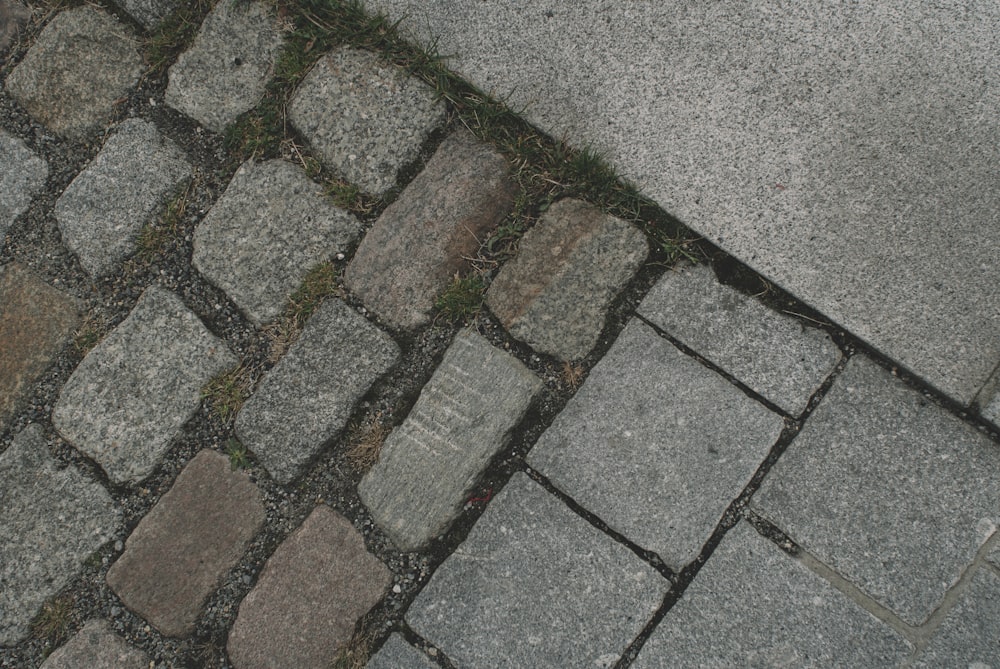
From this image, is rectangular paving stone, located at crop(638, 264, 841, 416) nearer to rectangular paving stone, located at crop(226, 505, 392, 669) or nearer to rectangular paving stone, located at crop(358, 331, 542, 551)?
rectangular paving stone, located at crop(358, 331, 542, 551)

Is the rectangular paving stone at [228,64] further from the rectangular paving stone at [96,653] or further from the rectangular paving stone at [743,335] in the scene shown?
the rectangular paving stone at [96,653]

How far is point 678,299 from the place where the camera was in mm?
2043

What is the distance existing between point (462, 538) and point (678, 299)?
881mm

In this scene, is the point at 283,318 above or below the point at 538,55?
below

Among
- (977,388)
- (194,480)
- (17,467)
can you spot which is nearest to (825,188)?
(977,388)

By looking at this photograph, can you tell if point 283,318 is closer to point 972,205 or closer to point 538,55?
point 538,55

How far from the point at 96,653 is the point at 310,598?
635mm

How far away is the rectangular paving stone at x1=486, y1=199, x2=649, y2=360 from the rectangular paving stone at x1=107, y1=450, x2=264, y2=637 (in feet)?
2.98

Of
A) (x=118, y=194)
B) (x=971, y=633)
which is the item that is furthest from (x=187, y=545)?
(x=971, y=633)

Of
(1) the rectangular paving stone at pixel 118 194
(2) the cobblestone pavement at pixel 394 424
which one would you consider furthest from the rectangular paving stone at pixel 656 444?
(1) the rectangular paving stone at pixel 118 194

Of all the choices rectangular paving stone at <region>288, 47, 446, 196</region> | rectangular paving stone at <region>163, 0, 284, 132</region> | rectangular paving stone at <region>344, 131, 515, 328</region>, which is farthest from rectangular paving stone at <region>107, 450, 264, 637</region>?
rectangular paving stone at <region>163, 0, 284, 132</region>

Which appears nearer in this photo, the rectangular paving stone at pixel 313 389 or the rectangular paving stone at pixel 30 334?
the rectangular paving stone at pixel 313 389

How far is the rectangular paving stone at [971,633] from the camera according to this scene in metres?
1.85

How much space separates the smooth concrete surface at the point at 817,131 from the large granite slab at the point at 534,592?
0.86 metres
